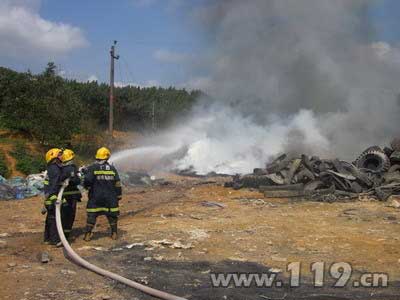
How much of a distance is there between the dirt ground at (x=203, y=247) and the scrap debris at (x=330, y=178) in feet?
2.67

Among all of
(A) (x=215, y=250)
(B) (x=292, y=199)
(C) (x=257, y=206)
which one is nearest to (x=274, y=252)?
(A) (x=215, y=250)

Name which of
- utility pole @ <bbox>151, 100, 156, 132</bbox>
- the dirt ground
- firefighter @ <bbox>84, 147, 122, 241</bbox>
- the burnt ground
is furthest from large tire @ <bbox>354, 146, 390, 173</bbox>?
utility pole @ <bbox>151, 100, 156, 132</bbox>

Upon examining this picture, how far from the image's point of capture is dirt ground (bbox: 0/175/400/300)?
5617 mm

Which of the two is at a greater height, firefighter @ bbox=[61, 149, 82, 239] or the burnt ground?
firefighter @ bbox=[61, 149, 82, 239]

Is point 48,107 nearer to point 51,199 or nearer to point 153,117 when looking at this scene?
point 153,117

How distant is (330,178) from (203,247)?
7.42 meters

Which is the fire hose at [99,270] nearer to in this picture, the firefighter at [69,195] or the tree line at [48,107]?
the firefighter at [69,195]

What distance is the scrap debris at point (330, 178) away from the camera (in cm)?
1362

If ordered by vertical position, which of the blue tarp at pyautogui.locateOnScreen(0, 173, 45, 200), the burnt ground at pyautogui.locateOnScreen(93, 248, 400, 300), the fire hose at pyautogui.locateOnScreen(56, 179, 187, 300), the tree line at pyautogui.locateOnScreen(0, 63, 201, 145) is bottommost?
the burnt ground at pyautogui.locateOnScreen(93, 248, 400, 300)

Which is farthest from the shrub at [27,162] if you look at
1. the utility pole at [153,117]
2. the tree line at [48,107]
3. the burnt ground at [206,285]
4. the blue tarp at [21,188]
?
the utility pole at [153,117]

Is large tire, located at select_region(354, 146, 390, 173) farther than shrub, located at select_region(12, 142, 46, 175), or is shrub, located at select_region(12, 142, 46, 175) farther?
shrub, located at select_region(12, 142, 46, 175)

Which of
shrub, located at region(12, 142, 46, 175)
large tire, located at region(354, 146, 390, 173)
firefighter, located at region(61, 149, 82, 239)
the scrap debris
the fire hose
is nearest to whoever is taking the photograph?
the fire hose

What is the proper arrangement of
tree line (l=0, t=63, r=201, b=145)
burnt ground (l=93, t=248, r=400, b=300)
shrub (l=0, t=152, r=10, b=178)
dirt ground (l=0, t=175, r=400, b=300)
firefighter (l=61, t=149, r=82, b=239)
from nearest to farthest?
burnt ground (l=93, t=248, r=400, b=300)
dirt ground (l=0, t=175, r=400, b=300)
firefighter (l=61, t=149, r=82, b=239)
shrub (l=0, t=152, r=10, b=178)
tree line (l=0, t=63, r=201, b=145)

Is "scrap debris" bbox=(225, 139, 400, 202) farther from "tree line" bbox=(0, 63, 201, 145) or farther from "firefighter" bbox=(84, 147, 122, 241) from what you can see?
"tree line" bbox=(0, 63, 201, 145)
